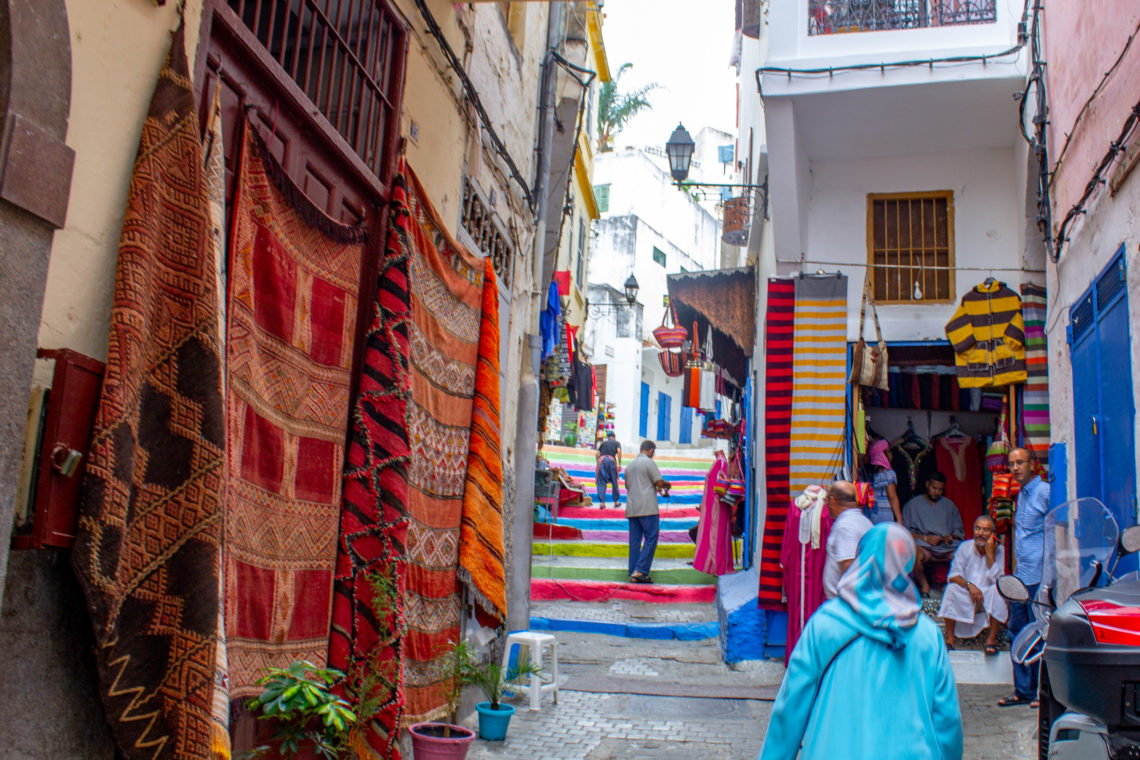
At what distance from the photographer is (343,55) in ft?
14.5

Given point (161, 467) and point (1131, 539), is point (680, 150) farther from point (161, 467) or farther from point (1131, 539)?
point (161, 467)

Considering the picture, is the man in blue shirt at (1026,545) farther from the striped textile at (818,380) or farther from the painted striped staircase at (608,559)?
the painted striped staircase at (608,559)

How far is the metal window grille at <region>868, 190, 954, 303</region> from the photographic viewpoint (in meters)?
8.99


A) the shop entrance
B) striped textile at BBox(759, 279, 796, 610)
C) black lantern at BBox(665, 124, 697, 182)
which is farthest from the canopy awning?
striped textile at BBox(759, 279, 796, 610)

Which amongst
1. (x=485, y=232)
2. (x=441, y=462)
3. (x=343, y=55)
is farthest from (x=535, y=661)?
(x=343, y=55)

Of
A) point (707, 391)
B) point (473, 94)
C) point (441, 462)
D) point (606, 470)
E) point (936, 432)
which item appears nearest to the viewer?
point (441, 462)

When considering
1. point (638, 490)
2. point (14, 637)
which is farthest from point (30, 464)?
point (638, 490)

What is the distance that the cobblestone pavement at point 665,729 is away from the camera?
5.52 metres

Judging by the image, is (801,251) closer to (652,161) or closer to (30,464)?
(30,464)

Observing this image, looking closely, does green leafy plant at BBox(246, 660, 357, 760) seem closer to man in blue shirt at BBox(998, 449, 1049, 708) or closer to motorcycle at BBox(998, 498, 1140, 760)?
motorcycle at BBox(998, 498, 1140, 760)

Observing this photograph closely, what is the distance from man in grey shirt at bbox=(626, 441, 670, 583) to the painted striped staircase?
27 centimetres

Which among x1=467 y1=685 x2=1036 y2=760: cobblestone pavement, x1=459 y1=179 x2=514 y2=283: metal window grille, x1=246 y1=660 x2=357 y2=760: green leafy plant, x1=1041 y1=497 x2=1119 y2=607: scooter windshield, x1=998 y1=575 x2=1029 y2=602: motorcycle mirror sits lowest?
x1=467 y1=685 x2=1036 y2=760: cobblestone pavement

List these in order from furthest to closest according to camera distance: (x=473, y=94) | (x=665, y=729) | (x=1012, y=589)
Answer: (x=473, y=94), (x=665, y=729), (x=1012, y=589)

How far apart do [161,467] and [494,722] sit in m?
3.55
